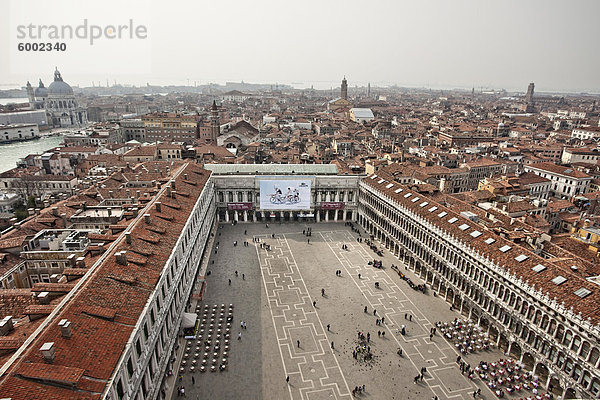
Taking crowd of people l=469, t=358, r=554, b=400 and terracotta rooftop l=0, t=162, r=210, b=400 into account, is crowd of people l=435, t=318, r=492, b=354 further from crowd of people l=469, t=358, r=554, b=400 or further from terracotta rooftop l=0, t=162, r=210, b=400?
terracotta rooftop l=0, t=162, r=210, b=400

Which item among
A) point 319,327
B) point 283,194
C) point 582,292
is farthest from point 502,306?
point 283,194

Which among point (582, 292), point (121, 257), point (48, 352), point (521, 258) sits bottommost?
point (582, 292)

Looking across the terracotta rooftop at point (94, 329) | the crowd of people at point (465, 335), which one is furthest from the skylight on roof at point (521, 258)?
the terracotta rooftop at point (94, 329)

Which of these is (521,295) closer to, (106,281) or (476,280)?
(476,280)

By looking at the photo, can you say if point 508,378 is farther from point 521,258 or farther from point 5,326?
point 5,326

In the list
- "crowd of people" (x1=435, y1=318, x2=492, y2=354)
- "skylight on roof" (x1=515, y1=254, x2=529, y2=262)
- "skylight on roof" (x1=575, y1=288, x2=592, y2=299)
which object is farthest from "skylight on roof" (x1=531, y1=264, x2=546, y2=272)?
"crowd of people" (x1=435, y1=318, x2=492, y2=354)

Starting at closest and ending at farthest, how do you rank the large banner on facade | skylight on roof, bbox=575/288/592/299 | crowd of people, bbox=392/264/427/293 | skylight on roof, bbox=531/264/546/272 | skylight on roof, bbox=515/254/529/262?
skylight on roof, bbox=575/288/592/299 → skylight on roof, bbox=531/264/546/272 → skylight on roof, bbox=515/254/529/262 → crowd of people, bbox=392/264/427/293 → the large banner on facade
